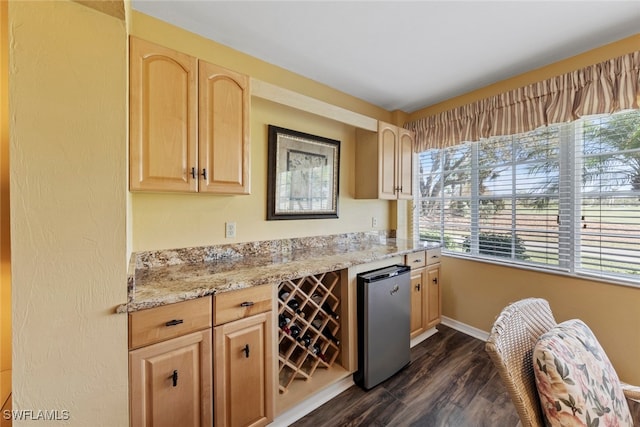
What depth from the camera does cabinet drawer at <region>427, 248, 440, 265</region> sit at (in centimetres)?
255

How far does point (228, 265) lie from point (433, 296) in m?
2.06

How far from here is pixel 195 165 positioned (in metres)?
1.50

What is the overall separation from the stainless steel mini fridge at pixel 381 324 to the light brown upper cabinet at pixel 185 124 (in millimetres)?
1188

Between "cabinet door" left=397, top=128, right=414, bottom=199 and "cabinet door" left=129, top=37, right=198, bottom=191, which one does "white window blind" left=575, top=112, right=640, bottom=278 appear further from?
"cabinet door" left=129, top=37, right=198, bottom=191

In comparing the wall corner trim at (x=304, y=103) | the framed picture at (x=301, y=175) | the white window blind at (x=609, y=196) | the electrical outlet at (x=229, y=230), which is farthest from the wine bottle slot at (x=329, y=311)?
the white window blind at (x=609, y=196)

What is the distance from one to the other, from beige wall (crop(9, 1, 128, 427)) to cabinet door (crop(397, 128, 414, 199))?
2.44 m

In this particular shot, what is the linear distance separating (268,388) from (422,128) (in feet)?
9.55

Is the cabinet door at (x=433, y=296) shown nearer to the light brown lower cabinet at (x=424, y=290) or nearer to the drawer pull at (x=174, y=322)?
the light brown lower cabinet at (x=424, y=290)

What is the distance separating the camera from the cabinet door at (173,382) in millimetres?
1070

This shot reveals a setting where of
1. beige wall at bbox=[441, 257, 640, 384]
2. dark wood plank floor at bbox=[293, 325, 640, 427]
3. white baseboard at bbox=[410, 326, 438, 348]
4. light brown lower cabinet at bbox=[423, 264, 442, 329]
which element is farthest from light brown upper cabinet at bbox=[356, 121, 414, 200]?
dark wood plank floor at bbox=[293, 325, 640, 427]

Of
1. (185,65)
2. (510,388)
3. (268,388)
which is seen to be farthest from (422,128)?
(268,388)

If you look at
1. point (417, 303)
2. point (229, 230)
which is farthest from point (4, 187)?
point (417, 303)

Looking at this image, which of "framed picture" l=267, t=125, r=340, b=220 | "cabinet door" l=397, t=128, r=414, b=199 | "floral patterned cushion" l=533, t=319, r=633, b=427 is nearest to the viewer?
"floral patterned cushion" l=533, t=319, r=633, b=427

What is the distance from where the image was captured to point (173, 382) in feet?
3.76
